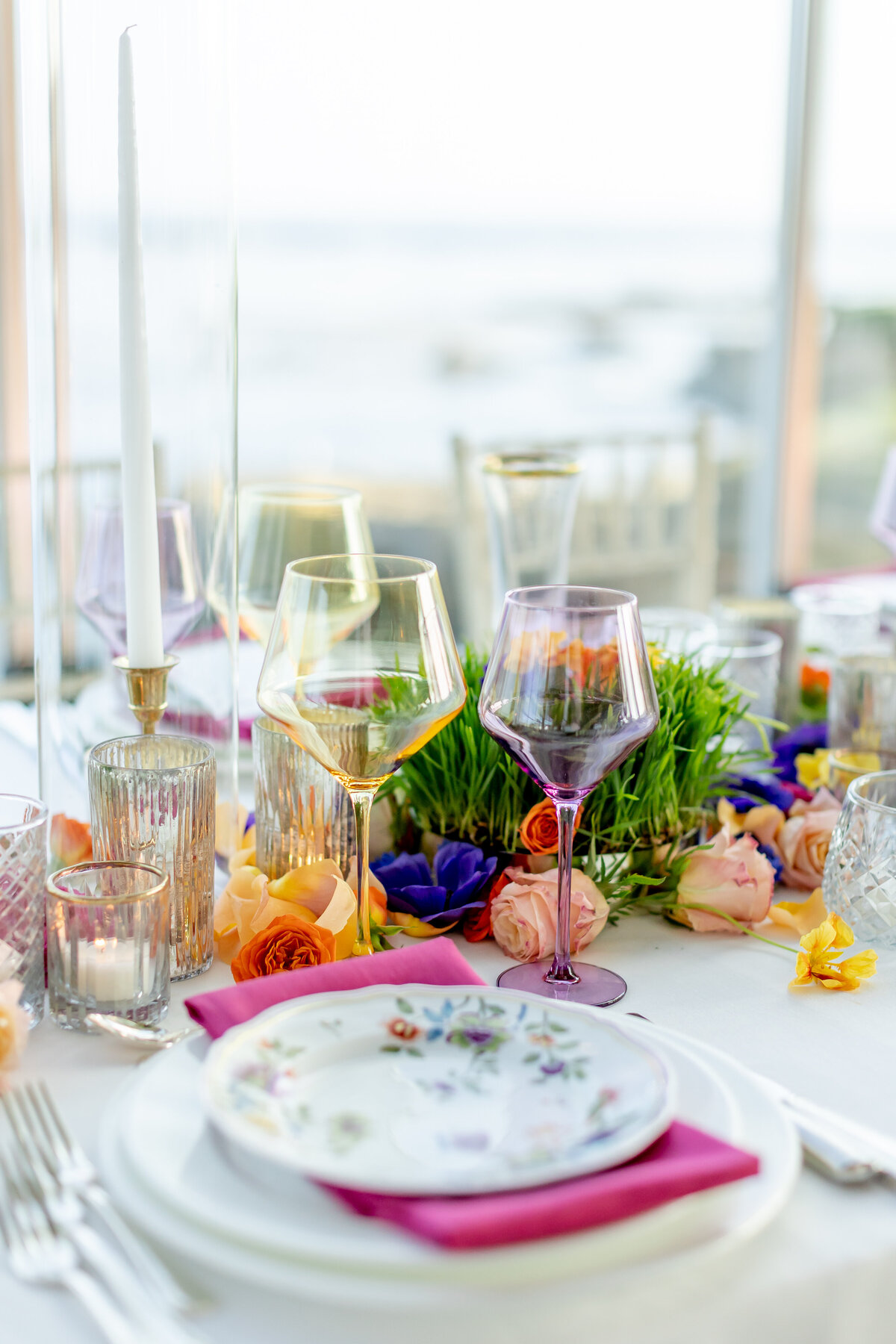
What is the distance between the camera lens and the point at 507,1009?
618 millimetres

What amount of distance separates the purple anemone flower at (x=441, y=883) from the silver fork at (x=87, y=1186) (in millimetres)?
271

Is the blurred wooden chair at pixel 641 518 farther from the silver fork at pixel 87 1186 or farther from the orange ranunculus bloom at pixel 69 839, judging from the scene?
the silver fork at pixel 87 1186

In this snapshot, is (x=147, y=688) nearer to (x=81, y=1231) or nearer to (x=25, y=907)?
(x=25, y=907)

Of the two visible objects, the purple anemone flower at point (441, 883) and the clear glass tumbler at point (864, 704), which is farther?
the clear glass tumbler at point (864, 704)

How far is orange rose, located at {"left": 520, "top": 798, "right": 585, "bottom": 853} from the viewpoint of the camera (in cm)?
81

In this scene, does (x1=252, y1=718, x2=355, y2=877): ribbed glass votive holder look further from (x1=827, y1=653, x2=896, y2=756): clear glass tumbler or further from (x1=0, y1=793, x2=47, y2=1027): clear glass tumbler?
(x1=827, y1=653, x2=896, y2=756): clear glass tumbler

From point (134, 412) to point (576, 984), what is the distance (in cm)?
44

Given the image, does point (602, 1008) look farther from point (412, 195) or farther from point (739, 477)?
point (412, 195)

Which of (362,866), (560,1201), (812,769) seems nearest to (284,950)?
(362,866)

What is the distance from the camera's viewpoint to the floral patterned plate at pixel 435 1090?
491 mm

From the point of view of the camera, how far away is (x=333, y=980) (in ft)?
2.14

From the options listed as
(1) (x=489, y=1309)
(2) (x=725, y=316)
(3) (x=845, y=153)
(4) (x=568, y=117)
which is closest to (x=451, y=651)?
(1) (x=489, y=1309)

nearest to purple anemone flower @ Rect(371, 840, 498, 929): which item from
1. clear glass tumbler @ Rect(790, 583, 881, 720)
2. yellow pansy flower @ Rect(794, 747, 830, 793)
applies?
yellow pansy flower @ Rect(794, 747, 830, 793)

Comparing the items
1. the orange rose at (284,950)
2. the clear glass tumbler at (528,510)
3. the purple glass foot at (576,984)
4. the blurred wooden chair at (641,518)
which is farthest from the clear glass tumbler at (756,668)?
the blurred wooden chair at (641,518)
